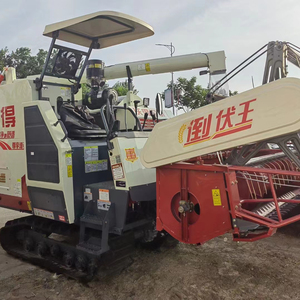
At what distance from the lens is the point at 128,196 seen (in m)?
3.17

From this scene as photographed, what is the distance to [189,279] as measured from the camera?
140 inches

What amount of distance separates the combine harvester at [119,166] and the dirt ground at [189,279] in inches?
9.3

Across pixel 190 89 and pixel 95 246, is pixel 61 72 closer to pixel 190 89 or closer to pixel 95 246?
pixel 95 246

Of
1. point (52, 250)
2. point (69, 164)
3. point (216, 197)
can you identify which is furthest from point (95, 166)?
point (216, 197)

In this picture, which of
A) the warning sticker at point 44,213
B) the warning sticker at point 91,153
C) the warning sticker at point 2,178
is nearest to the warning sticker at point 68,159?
the warning sticker at point 91,153

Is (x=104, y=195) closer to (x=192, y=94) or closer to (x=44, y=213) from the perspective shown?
(x=44, y=213)

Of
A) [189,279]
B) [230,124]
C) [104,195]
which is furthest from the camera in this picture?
[189,279]

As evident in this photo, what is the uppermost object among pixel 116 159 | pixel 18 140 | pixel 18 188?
pixel 18 140

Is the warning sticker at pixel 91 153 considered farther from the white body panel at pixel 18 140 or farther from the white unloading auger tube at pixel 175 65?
the white unloading auger tube at pixel 175 65

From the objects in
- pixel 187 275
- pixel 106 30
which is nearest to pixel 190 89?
pixel 106 30

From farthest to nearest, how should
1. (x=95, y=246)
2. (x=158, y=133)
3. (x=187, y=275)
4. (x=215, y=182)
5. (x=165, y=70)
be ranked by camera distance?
1. (x=165, y=70)
2. (x=187, y=275)
3. (x=95, y=246)
4. (x=158, y=133)
5. (x=215, y=182)

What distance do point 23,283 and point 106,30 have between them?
3241mm

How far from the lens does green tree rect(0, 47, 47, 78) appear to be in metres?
23.6

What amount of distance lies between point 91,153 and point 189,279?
1.79 m
